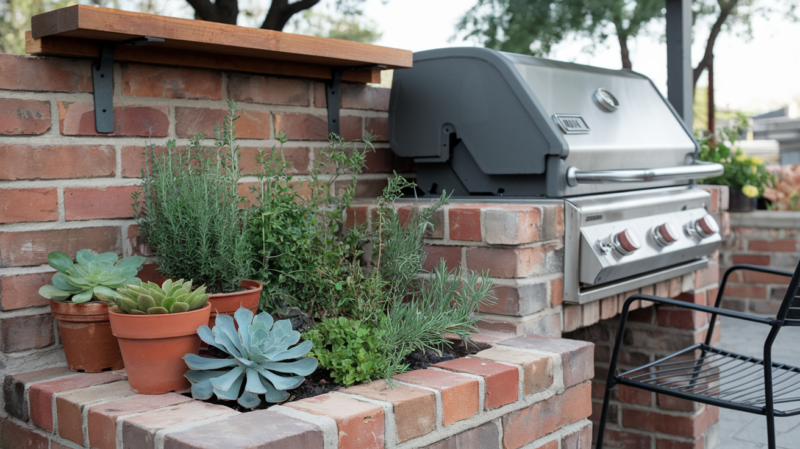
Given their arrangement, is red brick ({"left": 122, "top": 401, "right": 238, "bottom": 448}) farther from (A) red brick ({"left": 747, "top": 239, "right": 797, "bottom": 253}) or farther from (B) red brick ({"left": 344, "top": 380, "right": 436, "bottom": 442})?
(A) red brick ({"left": 747, "top": 239, "right": 797, "bottom": 253})

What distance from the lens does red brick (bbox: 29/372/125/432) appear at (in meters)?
1.32

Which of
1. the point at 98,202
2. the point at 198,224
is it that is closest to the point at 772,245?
the point at 198,224

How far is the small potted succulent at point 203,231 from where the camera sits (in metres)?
1.47

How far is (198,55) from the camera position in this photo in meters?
1.79

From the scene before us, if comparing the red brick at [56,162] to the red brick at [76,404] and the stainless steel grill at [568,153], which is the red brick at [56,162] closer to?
the red brick at [76,404]

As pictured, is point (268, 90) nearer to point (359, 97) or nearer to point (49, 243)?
point (359, 97)

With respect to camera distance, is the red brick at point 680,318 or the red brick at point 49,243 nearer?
the red brick at point 49,243

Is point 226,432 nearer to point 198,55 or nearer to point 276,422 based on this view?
point 276,422

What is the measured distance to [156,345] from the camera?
1.25 metres

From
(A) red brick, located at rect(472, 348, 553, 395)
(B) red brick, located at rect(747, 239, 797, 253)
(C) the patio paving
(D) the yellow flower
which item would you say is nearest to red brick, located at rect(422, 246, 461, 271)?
(A) red brick, located at rect(472, 348, 553, 395)

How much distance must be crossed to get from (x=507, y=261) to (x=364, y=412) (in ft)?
2.42

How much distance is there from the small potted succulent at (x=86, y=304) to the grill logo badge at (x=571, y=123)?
4.04 ft

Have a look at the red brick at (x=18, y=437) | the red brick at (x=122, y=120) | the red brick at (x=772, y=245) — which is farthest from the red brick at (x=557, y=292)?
the red brick at (x=772, y=245)

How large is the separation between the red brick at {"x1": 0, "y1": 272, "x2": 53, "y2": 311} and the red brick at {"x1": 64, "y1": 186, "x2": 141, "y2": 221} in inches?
6.2
